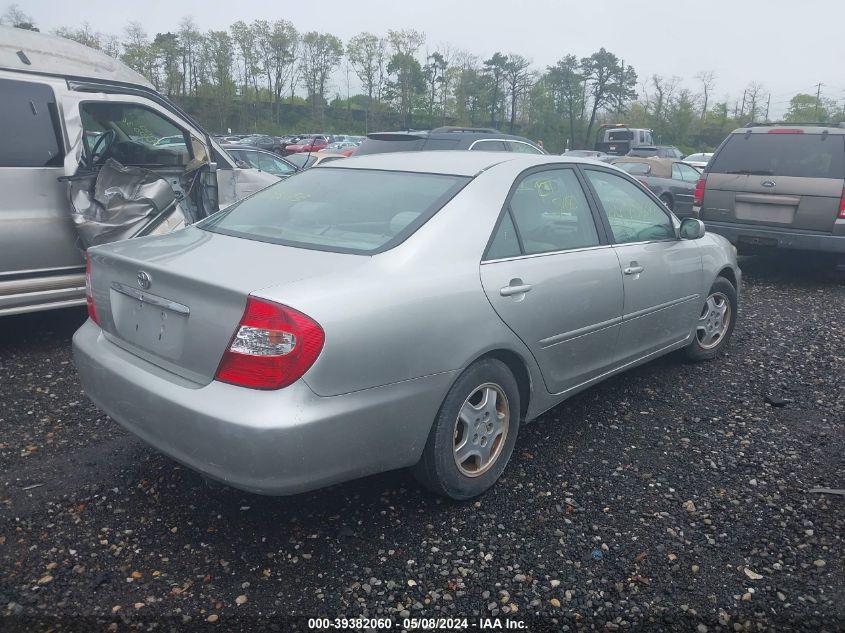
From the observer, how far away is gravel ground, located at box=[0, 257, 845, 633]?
2.57 metres

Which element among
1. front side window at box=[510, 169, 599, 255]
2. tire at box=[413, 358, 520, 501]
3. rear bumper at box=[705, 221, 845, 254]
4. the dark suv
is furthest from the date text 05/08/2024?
rear bumper at box=[705, 221, 845, 254]

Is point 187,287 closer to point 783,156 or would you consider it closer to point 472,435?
point 472,435

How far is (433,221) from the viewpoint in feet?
10.4

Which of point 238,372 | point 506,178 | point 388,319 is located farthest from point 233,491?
point 506,178

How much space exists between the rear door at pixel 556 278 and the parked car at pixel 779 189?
5158 mm

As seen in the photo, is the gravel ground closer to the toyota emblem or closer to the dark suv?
the toyota emblem

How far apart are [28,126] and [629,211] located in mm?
4282

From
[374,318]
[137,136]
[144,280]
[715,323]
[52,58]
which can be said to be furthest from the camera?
[137,136]

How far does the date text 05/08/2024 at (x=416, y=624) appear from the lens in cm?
248

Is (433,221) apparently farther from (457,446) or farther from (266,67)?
(266,67)

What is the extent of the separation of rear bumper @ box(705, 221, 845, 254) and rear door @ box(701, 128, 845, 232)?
0.24ft

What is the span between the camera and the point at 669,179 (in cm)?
1627

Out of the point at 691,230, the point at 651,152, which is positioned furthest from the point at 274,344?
the point at 651,152

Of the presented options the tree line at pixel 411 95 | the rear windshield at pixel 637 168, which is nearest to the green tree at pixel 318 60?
the tree line at pixel 411 95
